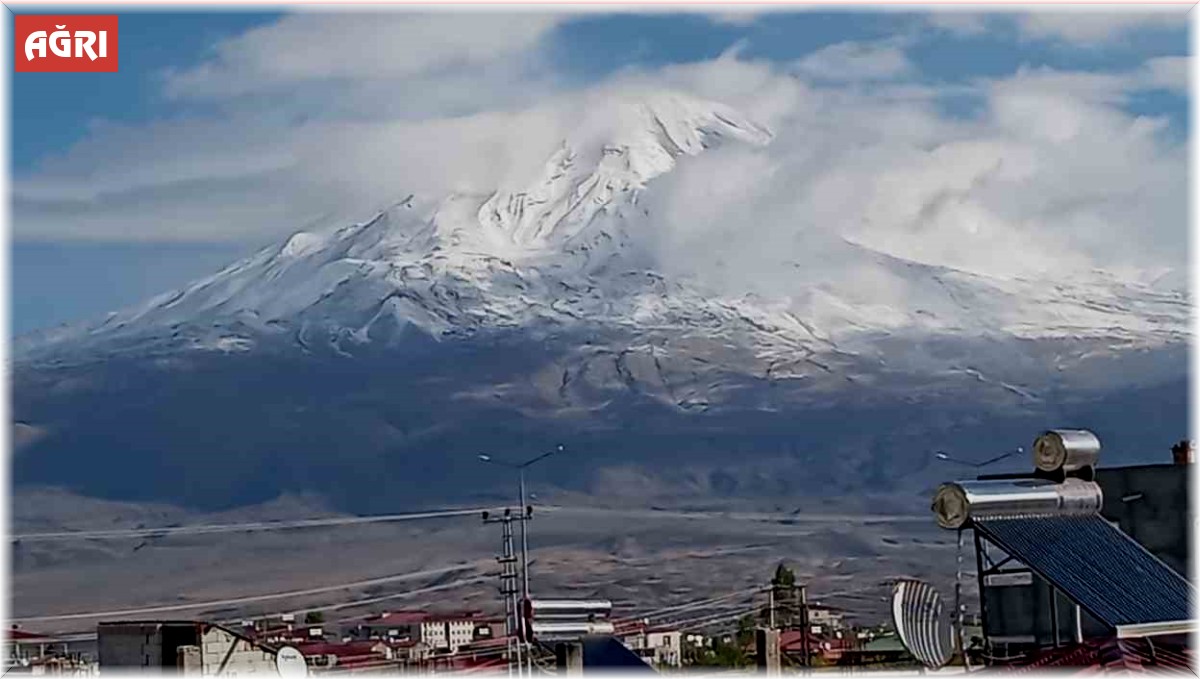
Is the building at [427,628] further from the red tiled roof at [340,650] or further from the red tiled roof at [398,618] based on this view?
the red tiled roof at [340,650]

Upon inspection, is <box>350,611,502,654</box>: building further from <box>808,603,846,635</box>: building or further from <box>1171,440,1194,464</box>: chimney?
<box>1171,440,1194,464</box>: chimney

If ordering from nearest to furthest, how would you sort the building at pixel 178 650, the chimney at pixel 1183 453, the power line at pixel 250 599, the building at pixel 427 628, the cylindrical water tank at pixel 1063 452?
the building at pixel 178 650 < the cylindrical water tank at pixel 1063 452 < the chimney at pixel 1183 453 < the building at pixel 427 628 < the power line at pixel 250 599

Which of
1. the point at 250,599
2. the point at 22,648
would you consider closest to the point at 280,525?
the point at 250,599

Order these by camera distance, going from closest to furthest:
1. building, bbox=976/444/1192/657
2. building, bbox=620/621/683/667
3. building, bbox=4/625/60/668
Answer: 1. building, bbox=976/444/1192/657
2. building, bbox=4/625/60/668
3. building, bbox=620/621/683/667

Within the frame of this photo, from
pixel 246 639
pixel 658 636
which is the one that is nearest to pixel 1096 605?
pixel 246 639

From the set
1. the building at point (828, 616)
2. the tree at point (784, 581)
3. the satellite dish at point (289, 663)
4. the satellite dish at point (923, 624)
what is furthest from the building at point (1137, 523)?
the building at point (828, 616)

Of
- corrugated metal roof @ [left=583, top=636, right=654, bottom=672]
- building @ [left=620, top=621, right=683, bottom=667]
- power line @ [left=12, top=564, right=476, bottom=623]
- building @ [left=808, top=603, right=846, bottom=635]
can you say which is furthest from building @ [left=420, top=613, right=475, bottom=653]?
corrugated metal roof @ [left=583, top=636, right=654, bottom=672]
